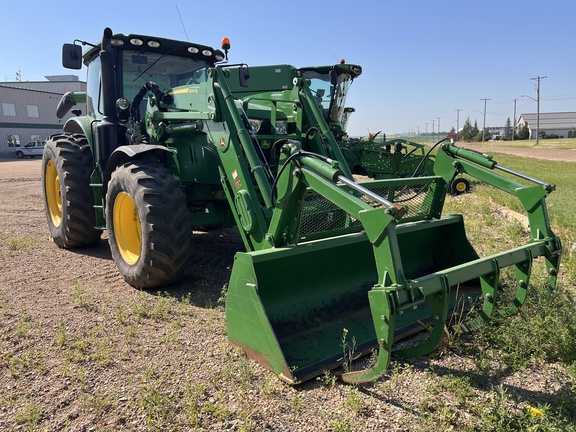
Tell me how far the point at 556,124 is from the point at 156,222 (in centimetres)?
11425

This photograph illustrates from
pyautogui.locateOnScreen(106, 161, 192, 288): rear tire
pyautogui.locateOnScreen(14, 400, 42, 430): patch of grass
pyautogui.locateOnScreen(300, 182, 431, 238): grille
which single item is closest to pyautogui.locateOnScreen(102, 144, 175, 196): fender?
→ pyautogui.locateOnScreen(106, 161, 192, 288): rear tire

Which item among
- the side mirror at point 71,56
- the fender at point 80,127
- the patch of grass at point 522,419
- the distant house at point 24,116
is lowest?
the patch of grass at point 522,419

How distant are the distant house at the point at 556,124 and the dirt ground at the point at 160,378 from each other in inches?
4036

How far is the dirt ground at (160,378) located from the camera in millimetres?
2676

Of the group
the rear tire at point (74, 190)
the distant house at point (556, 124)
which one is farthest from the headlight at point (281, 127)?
the distant house at point (556, 124)

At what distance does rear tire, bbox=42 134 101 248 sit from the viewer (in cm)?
605

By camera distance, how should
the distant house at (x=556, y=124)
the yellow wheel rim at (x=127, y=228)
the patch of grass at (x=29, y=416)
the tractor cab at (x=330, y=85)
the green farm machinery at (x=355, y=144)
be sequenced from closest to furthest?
1. the patch of grass at (x=29, y=416)
2. the yellow wheel rim at (x=127, y=228)
3. the green farm machinery at (x=355, y=144)
4. the tractor cab at (x=330, y=85)
5. the distant house at (x=556, y=124)

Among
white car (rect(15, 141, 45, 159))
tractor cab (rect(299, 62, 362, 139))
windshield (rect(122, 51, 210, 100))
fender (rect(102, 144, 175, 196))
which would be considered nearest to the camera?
fender (rect(102, 144, 175, 196))

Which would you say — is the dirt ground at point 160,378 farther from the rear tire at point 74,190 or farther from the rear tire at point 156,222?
the rear tire at point 74,190

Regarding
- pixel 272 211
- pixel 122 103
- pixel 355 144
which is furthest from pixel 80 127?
pixel 355 144

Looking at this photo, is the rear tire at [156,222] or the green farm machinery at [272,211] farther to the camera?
the rear tire at [156,222]

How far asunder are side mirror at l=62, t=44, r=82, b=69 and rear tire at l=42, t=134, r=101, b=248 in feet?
4.08

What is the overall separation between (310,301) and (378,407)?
48.7 inches

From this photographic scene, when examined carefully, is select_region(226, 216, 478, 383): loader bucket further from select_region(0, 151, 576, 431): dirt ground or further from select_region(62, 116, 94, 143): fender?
select_region(62, 116, 94, 143): fender
